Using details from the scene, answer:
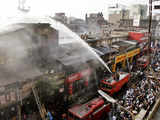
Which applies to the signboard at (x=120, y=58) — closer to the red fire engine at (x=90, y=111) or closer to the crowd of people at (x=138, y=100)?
the crowd of people at (x=138, y=100)

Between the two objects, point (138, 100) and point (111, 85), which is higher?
point (111, 85)

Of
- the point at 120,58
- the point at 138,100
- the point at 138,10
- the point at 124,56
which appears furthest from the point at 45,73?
the point at 138,10

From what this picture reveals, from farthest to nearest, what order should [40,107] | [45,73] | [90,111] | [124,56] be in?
[124,56]
[45,73]
[40,107]
[90,111]

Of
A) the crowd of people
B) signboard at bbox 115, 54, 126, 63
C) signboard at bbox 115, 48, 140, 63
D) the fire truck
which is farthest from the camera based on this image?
signboard at bbox 115, 48, 140, 63

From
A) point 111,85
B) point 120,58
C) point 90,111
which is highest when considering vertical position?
point 120,58

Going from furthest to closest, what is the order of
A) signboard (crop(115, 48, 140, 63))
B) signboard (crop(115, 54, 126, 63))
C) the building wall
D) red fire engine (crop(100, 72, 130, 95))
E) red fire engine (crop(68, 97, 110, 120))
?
1. the building wall
2. signboard (crop(115, 48, 140, 63))
3. signboard (crop(115, 54, 126, 63))
4. red fire engine (crop(100, 72, 130, 95))
5. red fire engine (crop(68, 97, 110, 120))

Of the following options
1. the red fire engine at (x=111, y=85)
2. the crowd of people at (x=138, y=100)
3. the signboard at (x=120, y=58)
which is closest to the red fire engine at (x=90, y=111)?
the crowd of people at (x=138, y=100)

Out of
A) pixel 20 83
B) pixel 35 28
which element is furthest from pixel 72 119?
pixel 35 28

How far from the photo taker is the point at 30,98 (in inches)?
382

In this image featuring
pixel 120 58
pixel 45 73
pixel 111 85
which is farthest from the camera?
pixel 120 58

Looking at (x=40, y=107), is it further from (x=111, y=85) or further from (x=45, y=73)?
(x=111, y=85)

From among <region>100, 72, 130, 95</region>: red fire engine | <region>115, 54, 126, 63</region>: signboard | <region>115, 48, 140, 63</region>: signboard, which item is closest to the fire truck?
<region>100, 72, 130, 95</region>: red fire engine

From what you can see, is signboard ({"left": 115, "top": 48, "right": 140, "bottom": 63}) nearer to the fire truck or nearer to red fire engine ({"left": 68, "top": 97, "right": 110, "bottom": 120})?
the fire truck

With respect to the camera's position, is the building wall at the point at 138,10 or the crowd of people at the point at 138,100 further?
the building wall at the point at 138,10
